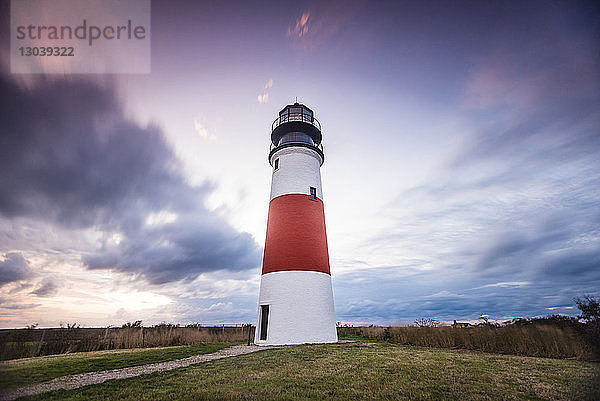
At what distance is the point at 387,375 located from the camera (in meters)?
6.75

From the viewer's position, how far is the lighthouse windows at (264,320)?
15.4 meters

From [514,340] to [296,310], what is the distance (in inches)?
348

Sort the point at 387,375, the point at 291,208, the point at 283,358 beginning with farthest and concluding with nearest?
the point at 291,208 → the point at 283,358 → the point at 387,375

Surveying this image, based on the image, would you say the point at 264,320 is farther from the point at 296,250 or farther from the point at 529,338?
the point at 529,338

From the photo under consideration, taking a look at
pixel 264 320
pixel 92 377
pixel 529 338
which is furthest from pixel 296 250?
pixel 529 338

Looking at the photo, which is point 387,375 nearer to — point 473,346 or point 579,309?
point 473,346

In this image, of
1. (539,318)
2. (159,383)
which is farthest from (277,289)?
(539,318)

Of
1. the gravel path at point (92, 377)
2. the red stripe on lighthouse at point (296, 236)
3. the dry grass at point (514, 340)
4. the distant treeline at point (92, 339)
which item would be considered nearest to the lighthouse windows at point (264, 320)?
the red stripe on lighthouse at point (296, 236)

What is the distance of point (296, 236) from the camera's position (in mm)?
15422

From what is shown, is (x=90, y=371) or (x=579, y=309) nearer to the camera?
(x=90, y=371)

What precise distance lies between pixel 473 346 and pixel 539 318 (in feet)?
14.4

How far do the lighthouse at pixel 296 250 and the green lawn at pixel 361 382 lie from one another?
225 inches

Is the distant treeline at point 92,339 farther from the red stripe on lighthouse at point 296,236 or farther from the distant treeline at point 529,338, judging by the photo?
the distant treeline at point 529,338

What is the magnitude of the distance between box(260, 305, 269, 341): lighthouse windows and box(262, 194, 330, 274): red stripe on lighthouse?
190 centimetres
